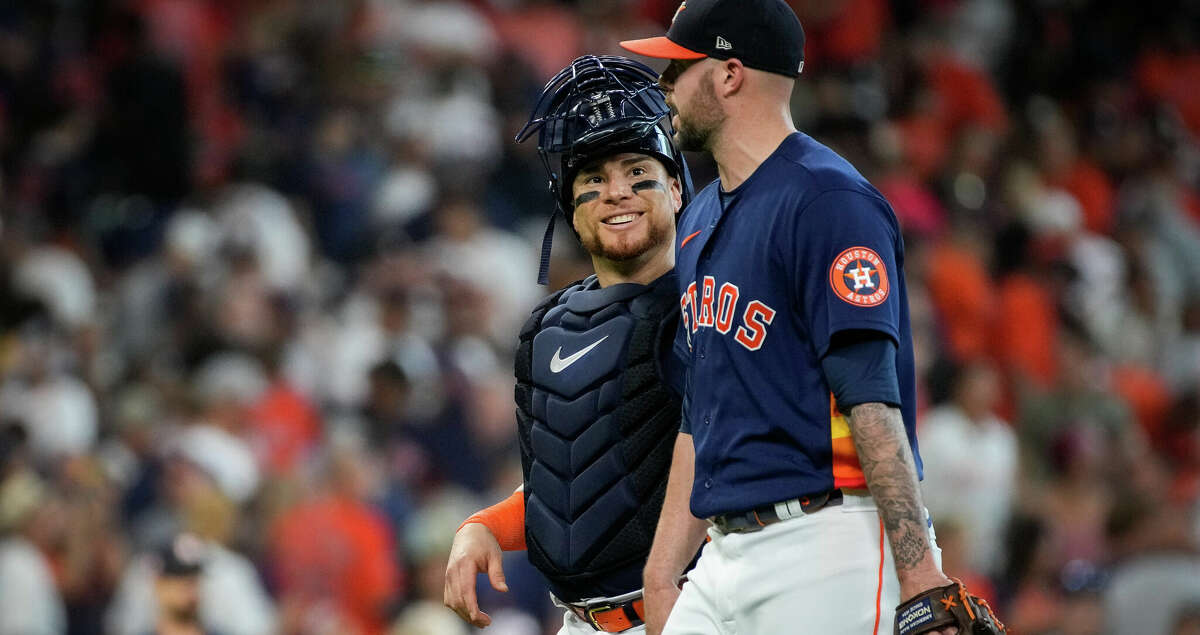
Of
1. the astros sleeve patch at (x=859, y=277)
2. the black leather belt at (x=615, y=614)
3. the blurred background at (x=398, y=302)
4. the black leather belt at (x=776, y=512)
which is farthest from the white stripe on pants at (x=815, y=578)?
the blurred background at (x=398, y=302)

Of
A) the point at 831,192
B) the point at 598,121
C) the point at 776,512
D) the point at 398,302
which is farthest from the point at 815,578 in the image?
the point at 398,302

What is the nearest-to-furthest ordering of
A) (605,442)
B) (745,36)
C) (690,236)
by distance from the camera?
(745,36)
(690,236)
(605,442)

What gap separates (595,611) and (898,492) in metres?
0.94

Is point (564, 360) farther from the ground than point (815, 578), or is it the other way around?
point (564, 360)

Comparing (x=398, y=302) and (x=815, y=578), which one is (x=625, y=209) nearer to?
(x=815, y=578)

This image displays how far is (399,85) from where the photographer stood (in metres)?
9.05

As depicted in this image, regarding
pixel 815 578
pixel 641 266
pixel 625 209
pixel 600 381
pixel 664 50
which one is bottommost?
pixel 815 578

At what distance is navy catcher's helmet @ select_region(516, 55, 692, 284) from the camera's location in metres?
3.35

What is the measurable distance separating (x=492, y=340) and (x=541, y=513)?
4.42m

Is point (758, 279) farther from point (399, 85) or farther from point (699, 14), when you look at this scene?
point (399, 85)

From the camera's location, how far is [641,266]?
3.41 metres

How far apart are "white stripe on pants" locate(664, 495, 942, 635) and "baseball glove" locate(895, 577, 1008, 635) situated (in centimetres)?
10

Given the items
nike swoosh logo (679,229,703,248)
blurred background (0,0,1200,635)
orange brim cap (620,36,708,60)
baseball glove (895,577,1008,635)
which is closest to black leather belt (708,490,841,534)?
baseball glove (895,577,1008,635)

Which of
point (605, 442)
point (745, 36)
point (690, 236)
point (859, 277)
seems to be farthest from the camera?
point (605, 442)
